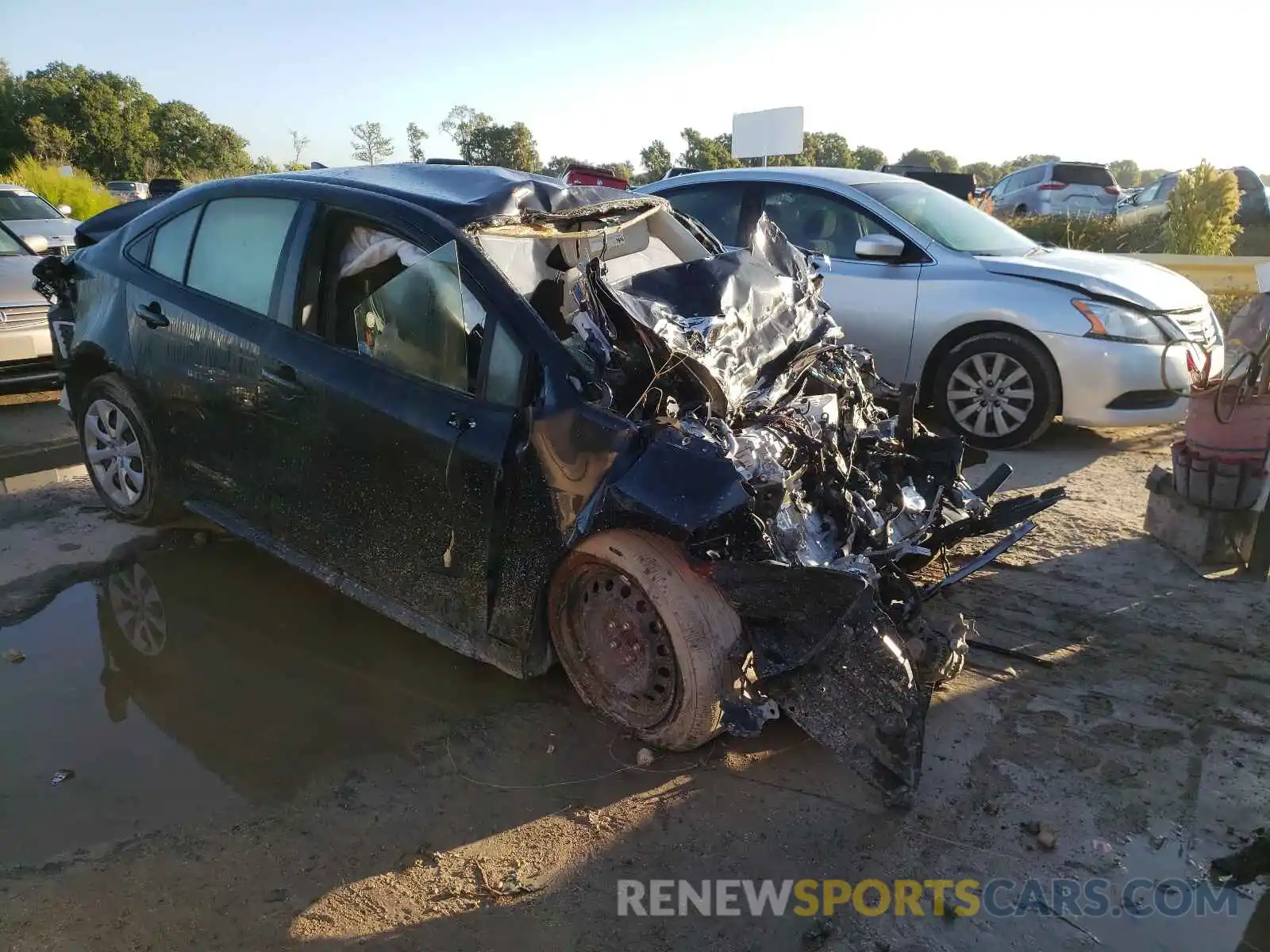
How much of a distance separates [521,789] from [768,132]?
16.4 m

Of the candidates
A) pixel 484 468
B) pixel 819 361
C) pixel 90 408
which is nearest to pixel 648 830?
pixel 484 468

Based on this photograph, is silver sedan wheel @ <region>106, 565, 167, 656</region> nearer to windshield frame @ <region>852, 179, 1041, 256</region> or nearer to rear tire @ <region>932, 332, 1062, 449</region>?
rear tire @ <region>932, 332, 1062, 449</region>

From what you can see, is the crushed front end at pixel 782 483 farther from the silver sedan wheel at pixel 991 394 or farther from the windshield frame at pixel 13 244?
the windshield frame at pixel 13 244

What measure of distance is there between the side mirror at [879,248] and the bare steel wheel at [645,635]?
4042 millimetres

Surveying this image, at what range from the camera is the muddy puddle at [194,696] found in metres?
2.88

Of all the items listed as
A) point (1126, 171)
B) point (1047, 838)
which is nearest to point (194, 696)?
point (1047, 838)

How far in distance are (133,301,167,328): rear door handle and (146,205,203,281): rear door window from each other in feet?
0.50

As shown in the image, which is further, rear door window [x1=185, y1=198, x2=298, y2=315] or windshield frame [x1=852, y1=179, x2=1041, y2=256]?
windshield frame [x1=852, y1=179, x2=1041, y2=256]

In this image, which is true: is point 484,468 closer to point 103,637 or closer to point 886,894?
point 886,894

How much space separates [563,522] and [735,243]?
176 inches

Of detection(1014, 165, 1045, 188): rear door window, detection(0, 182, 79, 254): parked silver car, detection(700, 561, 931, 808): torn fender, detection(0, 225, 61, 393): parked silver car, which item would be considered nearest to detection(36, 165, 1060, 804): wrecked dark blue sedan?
detection(700, 561, 931, 808): torn fender

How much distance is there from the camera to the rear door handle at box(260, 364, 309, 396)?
3.50 m

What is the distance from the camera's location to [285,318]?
3.62 metres

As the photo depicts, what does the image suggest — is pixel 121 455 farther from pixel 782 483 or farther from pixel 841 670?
pixel 841 670
